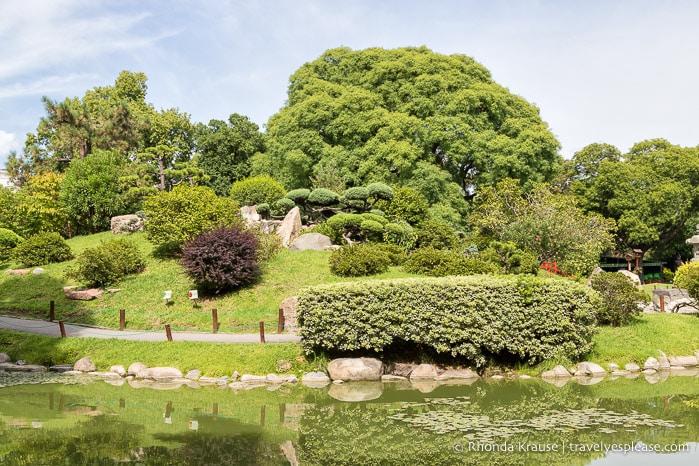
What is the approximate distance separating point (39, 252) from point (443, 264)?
56.7ft

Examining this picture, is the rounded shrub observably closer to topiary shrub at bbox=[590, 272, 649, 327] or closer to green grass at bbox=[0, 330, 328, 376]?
green grass at bbox=[0, 330, 328, 376]

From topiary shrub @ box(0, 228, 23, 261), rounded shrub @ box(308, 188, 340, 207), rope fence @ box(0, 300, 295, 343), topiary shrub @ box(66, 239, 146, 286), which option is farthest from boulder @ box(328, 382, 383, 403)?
topiary shrub @ box(0, 228, 23, 261)

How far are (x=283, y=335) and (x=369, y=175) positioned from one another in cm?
1523

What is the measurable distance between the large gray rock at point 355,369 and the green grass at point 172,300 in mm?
3891

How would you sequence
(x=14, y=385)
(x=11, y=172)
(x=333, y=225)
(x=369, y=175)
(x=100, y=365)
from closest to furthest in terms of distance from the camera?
(x=14, y=385) → (x=100, y=365) → (x=333, y=225) → (x=369, y=175) → (x=11, y=172)

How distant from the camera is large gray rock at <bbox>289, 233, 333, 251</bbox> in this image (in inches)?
922

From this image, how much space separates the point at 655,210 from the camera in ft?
112

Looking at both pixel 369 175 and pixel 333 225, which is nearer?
pixel 333 225

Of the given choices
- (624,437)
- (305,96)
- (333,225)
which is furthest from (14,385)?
(305,96)

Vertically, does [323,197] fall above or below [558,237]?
above

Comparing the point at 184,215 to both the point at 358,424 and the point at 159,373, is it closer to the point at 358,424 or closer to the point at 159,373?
the point at 159,373

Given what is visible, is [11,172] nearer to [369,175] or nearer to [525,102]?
[369,175]

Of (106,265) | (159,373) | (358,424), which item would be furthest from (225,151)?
(358,424)

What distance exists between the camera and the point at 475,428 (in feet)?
28.4
